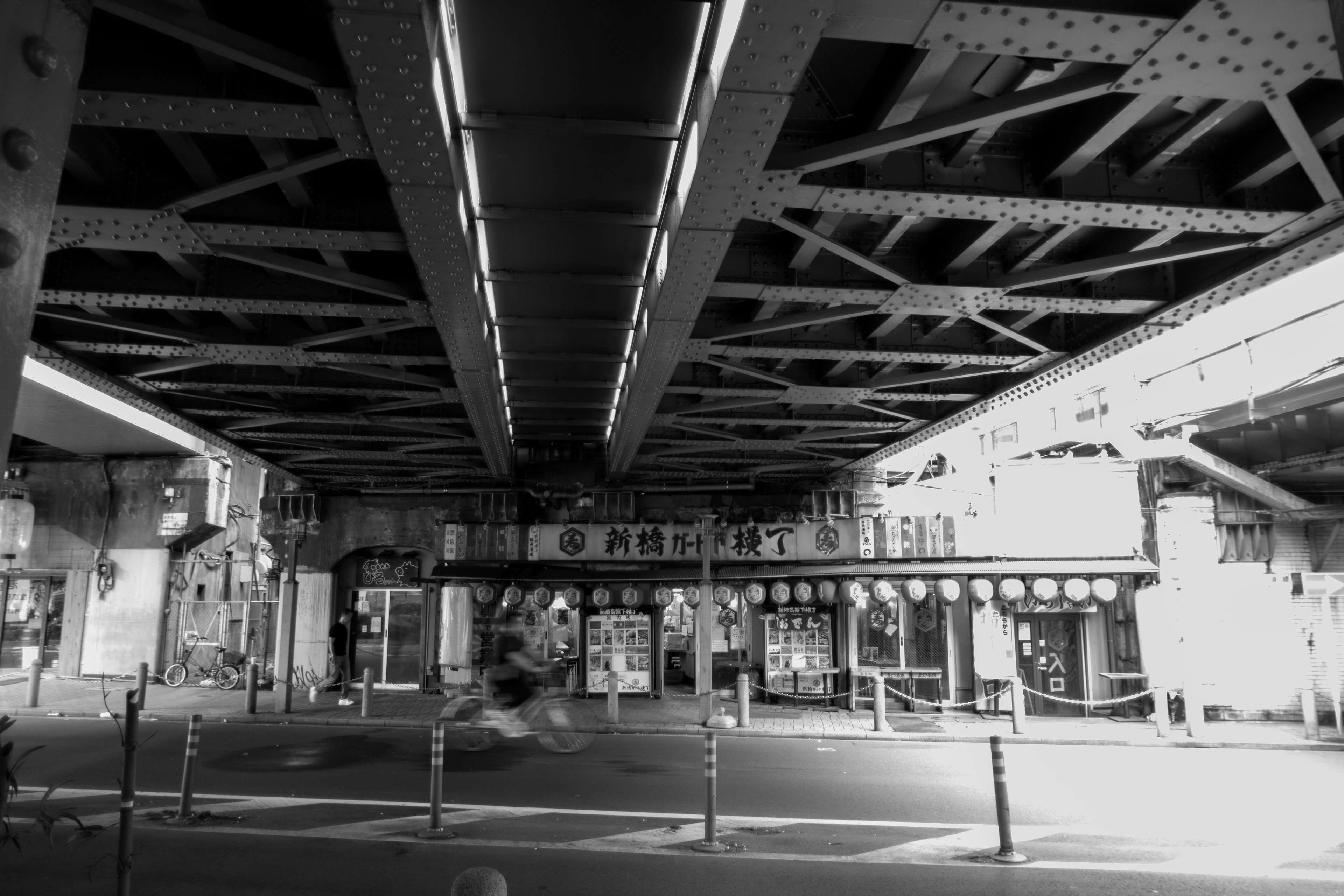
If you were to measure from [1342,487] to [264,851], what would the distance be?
73.9 ft

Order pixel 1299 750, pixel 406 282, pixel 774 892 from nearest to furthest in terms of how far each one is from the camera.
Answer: pixel 774 892 < pixel 406 282 < pixel 1299 750

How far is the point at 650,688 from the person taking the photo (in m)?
23.0

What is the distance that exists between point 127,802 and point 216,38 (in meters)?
5.82

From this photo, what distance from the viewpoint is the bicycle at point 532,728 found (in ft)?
50.2

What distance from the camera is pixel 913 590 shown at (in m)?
20.6

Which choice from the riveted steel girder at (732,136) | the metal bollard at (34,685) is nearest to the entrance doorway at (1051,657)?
the riveted steel girder at (732,136)

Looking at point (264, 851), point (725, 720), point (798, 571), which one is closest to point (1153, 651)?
point (798, 571)

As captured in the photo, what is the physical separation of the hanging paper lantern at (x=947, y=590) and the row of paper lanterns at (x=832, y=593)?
0.02m

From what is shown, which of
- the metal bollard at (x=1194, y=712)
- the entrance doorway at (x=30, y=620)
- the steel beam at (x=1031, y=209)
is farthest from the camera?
the entrance doorway at (x=30, y=620)

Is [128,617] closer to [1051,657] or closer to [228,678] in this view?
[228,678]

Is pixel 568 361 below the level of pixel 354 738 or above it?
above

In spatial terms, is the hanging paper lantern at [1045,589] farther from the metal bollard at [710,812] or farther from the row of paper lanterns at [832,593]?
the metal bollard at [710,812]

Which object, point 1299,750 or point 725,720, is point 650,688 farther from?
point 1299,750

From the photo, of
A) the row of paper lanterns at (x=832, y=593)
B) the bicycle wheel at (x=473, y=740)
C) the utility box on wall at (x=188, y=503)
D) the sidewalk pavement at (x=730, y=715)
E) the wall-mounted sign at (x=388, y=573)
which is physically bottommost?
the sidewalk pavement at (x=730, y=715)
